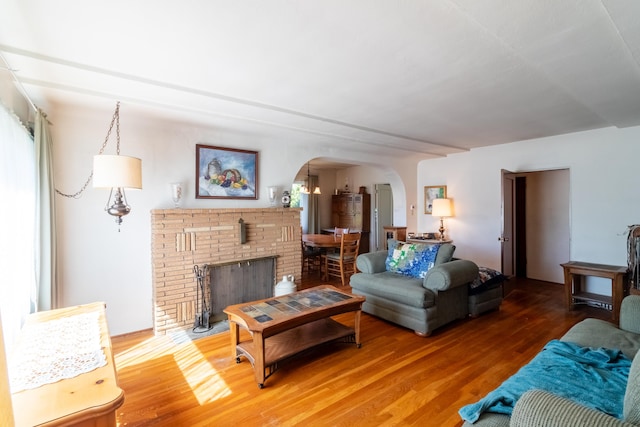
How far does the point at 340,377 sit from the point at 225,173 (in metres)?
2.82

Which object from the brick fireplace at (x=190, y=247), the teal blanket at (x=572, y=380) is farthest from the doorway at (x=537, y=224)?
the brick fireplace at (x=190, y=247)

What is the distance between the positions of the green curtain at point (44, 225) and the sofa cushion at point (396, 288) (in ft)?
10.2

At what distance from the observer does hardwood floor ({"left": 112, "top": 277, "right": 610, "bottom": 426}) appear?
204 centimetres

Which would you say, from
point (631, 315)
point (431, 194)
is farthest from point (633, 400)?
point (431, 194)

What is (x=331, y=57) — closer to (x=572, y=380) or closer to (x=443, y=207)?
(x=572, y=380)

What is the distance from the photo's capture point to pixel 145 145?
3469mm

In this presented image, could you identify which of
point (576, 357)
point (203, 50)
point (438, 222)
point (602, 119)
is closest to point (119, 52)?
point (203, 50)

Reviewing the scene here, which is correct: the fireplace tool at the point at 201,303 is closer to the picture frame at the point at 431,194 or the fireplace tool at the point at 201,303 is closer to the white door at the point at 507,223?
the white door at the point at 507,223

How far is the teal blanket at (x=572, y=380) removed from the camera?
1.42 m

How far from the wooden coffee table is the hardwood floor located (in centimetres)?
16

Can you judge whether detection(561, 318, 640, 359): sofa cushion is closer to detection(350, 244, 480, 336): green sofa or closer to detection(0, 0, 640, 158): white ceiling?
detection(350, 244, 480, 336): green sofa

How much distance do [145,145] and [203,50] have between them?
194cm

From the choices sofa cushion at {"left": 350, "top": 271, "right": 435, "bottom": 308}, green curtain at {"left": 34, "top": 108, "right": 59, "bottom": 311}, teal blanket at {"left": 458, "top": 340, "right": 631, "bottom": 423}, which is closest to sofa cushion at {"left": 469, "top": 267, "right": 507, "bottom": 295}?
sofa cushion at {"left": 350, "top": 271, "right": 435, "bottom": 308}

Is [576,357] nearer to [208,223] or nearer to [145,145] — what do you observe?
[208,223]
